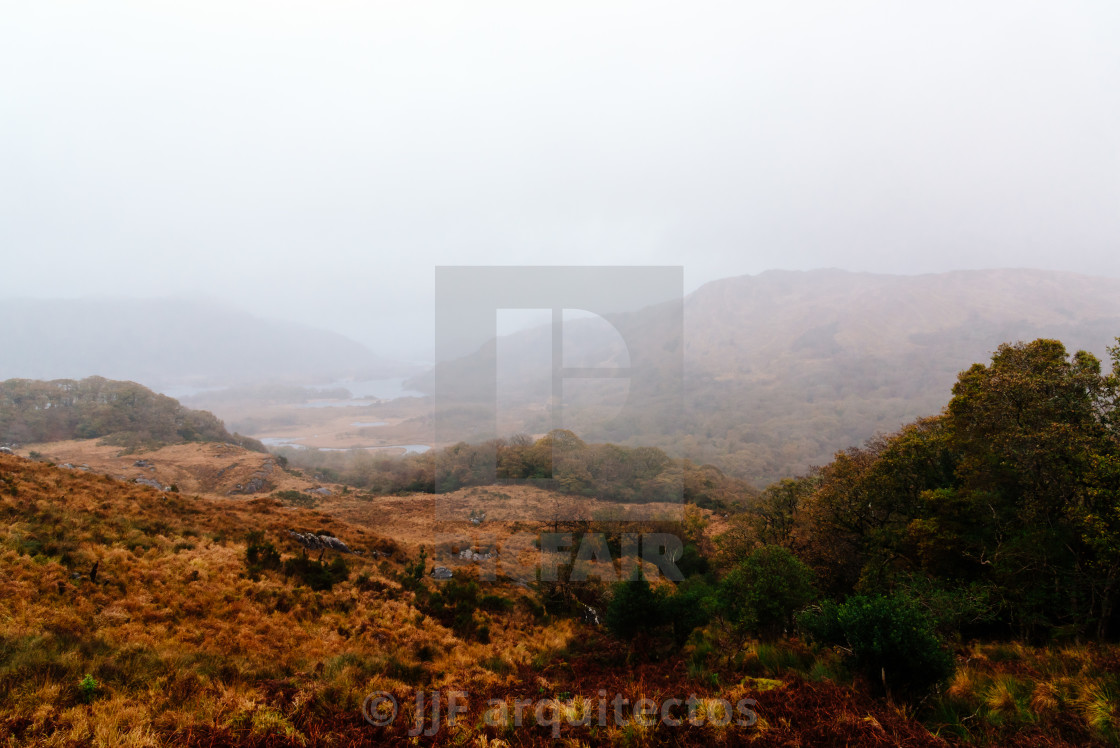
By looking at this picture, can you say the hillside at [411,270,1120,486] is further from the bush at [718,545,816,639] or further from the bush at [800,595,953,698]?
the bush at [800,595,953,698]

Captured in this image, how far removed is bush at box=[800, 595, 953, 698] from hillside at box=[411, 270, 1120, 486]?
44469 millimetres

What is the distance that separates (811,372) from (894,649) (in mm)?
184255

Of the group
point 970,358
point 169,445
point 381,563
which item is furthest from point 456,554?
point 970,358

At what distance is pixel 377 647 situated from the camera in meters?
9.33

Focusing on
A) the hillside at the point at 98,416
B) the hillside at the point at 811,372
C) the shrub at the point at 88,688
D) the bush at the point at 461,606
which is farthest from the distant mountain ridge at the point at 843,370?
the shrub at the point at 88,688

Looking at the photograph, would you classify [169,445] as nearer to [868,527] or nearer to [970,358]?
[868,527]

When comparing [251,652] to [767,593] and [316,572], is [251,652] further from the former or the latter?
[767,593]

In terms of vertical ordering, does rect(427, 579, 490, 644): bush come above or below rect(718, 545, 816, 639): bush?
below

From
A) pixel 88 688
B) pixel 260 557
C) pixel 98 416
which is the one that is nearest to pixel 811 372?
pixel 260 557

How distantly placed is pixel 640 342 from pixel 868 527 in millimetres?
107891

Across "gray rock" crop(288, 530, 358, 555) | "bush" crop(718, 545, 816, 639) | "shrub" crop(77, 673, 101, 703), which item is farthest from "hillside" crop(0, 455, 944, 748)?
"bush" crop(718, 545, 816, 639)

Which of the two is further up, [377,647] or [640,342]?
[640,342]

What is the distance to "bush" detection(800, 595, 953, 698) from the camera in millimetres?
5844

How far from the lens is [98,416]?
49.3 m
